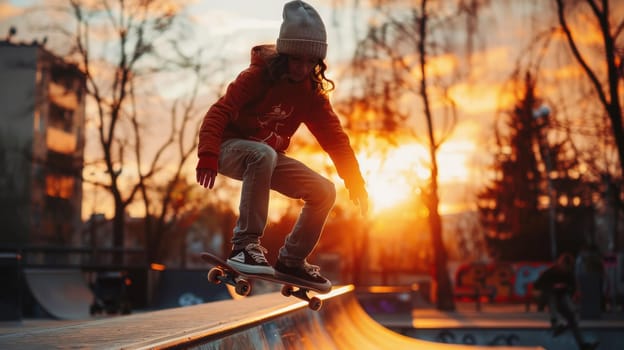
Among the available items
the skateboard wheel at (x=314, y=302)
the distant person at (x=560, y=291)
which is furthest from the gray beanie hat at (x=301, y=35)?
the distant person at (x=560, y=291)

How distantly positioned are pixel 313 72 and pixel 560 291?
44.1 feet

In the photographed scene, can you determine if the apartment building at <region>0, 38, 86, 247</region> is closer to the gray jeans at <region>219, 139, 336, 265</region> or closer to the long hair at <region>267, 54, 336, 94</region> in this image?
the gray jeans at <region>219, 139, 336, 265</region>

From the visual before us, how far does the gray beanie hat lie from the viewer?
217 inches

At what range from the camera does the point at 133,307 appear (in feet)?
91.1

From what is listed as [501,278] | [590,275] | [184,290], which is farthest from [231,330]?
[501,278]

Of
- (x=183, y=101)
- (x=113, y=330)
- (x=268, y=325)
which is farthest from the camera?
(x=183, y=101)

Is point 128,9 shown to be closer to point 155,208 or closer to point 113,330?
point 155,208

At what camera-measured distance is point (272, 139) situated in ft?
19.4

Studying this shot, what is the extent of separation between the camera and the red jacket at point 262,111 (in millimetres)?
5527

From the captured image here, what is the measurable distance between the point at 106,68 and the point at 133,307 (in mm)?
10325

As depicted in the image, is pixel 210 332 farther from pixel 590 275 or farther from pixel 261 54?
pixel 590 275

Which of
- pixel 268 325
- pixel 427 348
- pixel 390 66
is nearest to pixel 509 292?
pixel 390 66

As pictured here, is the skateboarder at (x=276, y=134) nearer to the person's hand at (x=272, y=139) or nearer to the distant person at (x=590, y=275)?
the person's hand at (x=272, y=139)

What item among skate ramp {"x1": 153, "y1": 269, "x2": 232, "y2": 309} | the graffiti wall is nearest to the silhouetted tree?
the graffiti wall
